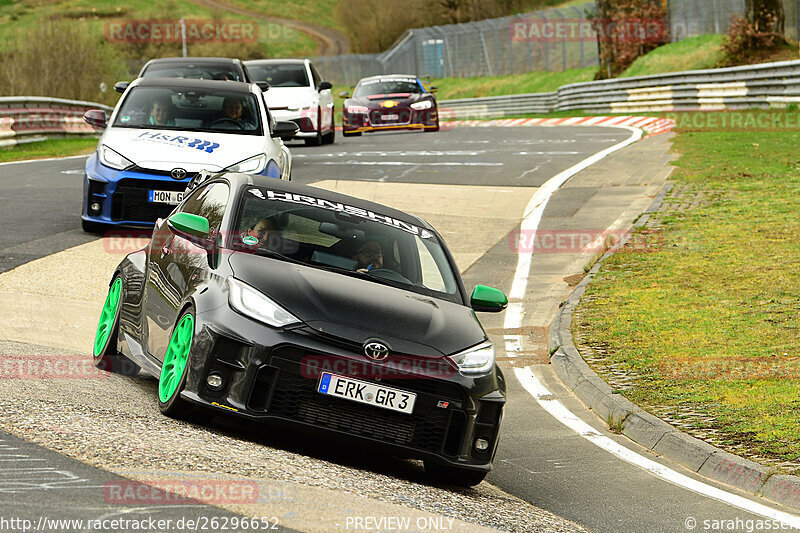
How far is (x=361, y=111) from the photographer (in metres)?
31.9

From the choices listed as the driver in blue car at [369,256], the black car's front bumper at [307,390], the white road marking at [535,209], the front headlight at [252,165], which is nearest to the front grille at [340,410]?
the black car's front bumper at [307,390]

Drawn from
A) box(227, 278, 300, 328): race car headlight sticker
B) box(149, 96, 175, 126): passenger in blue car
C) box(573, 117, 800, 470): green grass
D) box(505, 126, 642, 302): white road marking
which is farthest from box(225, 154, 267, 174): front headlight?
box(227, 278, 300, 328): race car headlight sticker

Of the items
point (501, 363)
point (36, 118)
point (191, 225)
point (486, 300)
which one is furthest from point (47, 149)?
point (486, 300)

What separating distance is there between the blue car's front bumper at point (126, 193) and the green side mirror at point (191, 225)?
5.64 metres

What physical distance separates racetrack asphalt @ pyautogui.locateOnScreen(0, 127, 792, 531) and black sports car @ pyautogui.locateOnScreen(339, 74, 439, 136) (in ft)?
26.6

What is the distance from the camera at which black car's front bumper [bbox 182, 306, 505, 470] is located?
6191mm

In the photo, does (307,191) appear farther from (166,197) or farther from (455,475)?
(166,197)

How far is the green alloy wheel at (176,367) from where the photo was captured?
6.47 meters

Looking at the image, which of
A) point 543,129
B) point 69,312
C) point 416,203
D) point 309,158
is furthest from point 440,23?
point 69,312

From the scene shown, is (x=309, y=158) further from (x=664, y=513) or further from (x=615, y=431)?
(x=664, y=513)

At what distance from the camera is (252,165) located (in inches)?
524

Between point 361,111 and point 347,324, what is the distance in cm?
2596

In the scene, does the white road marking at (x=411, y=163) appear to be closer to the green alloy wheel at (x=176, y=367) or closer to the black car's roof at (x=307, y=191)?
the black car's roof at (x=307, y=191)

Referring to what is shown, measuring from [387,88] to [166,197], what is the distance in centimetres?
1994
